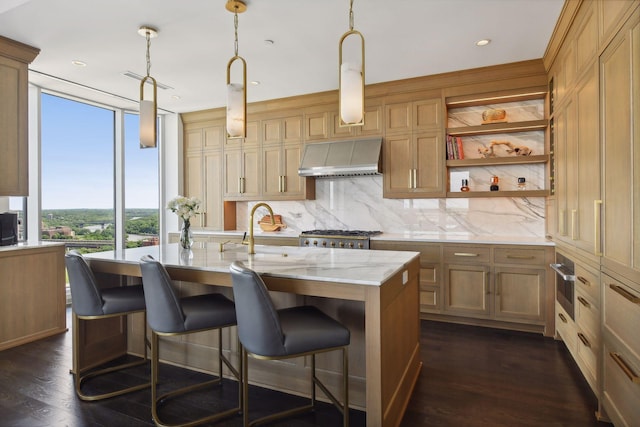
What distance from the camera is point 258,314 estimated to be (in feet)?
5.72

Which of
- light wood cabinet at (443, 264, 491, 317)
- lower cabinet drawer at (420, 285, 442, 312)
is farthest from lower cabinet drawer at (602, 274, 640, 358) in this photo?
lower cabinet drawer at (420, 285, 442, 312)

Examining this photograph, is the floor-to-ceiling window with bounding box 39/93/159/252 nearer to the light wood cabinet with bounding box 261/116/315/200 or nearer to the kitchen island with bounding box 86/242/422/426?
the light wood cabinet with bounding box 261/116/315/200

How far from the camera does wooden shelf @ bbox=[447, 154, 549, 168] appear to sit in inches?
156

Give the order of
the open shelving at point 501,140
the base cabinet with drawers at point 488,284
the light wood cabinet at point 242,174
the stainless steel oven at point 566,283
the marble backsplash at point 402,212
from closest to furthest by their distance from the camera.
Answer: the stainless steel oven at point 566,283, the base cabinet with drawers at point 488,284, the open shelving at point 501,140, the marble backsplash at point 402,212, the light wood cabinet at point 242,174

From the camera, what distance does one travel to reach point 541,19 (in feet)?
9.85

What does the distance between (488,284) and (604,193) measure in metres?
1.92

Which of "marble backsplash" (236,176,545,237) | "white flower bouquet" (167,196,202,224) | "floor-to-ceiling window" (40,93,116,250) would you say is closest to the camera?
"white flower bouquet" (167,196,202,224)

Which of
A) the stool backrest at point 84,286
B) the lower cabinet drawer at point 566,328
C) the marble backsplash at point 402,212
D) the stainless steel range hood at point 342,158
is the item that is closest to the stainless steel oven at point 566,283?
the lower cabinet drawer at point 566,328

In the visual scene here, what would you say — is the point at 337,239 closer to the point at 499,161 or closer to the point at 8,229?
the point at 499,161

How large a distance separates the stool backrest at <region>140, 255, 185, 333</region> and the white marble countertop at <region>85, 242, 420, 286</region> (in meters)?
0.24

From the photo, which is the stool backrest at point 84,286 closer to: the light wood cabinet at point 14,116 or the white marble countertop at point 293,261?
the white marble countertop at point 293,261

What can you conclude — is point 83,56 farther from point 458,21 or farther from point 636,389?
point 636,389

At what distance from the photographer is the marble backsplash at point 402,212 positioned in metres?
4.30

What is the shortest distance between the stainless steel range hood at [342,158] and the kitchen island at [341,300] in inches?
71.4
